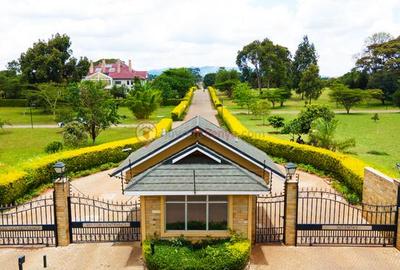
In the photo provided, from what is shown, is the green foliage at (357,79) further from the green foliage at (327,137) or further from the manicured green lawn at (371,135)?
the green foliage at (327,137)

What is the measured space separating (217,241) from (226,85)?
72.1 metres

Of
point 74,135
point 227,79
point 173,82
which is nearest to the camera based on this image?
point 74,135

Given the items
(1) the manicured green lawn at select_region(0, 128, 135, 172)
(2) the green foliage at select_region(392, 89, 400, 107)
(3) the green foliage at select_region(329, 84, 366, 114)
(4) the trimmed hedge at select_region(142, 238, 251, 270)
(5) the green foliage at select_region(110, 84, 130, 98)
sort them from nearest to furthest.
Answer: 1. (4) the trimmed hedge at select_region(142, 238, 251, 270)
2. (1) the manicured green lawn at select_region(0, 128, 135, 172)
3. (3) the green foliage at select_region(329, 84, 366, 114)
4. (2) the green foliage at select_region(392, 89, 400, 107)
5. (5) the green foliage at select_region(110, 84, 130, 98)

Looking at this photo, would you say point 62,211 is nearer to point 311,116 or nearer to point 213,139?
point 213,139

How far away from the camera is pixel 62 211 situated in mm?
12672

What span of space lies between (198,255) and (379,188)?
24.1 feet

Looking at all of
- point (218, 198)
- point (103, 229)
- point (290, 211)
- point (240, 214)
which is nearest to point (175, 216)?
point (218, 198)

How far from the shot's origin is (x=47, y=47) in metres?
55.9

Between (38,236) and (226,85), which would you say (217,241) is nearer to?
(38,236)

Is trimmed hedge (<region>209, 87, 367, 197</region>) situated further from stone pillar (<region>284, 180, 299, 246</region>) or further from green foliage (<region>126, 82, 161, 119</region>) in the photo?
green foliage (<region>126, 82, 161, 119</region>)

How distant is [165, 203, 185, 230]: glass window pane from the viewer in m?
12.1

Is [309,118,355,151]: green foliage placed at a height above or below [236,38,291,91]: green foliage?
below

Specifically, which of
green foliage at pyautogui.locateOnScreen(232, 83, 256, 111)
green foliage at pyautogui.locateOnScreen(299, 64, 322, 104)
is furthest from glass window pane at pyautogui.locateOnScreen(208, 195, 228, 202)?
green foliage at pyautogui.locateOnScreen(299, 64, 322, 104)

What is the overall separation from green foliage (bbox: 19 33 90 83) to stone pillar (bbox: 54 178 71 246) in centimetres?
4570
